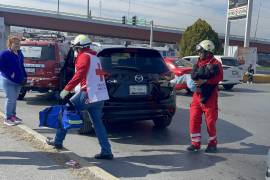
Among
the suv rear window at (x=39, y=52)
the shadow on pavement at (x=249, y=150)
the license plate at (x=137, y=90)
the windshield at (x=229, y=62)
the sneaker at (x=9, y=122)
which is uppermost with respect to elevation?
the suv rear window at (x=39, y=52)

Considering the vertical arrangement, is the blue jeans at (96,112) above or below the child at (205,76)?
below

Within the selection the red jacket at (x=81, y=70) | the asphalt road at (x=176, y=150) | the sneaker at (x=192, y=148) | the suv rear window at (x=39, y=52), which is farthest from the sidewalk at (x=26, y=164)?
the suv rear window at (x=39, y=52)

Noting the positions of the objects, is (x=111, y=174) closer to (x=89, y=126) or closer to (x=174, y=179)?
(x=174, y=179)

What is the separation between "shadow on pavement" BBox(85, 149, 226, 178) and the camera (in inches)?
226

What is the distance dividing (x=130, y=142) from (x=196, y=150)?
Answer: 1.20 meters

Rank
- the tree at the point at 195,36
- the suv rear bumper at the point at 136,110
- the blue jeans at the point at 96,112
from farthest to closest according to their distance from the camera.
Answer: the tree at the point at 195,36 < the suv rear bumper at the point at 136,110 < the blue jeans at the point at 96,112

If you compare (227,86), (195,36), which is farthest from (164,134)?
(195,36)

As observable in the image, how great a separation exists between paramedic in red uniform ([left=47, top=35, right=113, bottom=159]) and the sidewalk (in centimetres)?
80

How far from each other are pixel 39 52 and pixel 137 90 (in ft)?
16.9

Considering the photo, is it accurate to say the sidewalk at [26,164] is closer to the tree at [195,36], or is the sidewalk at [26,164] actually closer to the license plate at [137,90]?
the license plate at [137,90]

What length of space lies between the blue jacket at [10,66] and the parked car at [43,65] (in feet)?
9.96

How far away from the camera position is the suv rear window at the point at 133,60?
298 inches

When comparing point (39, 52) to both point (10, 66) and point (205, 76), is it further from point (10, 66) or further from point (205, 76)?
point (205, 76)

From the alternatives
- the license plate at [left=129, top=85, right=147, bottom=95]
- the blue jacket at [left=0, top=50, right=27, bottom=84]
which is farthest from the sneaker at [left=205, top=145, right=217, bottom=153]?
the blue jacket at [left=0, top=50, right=27, bottom=84]
